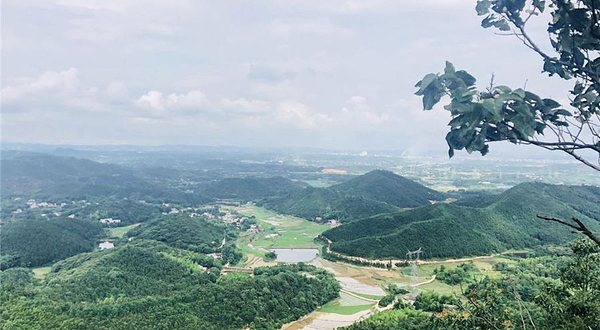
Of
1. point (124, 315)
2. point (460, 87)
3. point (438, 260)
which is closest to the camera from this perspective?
point (460, 87)

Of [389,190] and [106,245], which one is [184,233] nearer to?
[106,245]

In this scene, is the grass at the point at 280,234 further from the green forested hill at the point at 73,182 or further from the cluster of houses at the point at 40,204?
the cluster of houses at the point at 40,204

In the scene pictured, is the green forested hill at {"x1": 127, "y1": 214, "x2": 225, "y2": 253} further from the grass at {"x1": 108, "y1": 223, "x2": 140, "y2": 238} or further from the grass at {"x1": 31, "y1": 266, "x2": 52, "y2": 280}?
the grass at {"x1": 31, "y1": 266, "x2": 52, "y2": 280}

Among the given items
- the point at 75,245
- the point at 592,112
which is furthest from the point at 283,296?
the point at 75,245

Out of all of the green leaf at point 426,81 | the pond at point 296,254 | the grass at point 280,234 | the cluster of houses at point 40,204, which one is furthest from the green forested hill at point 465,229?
the cluster of houses at point 40,204

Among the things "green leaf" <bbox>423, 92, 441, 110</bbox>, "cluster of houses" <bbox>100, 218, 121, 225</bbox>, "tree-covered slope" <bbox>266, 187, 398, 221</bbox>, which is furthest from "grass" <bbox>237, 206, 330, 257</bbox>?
"green leaf" <bbox>423, 92, 441, 110</bbox>

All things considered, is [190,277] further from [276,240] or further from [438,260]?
[438,260]
